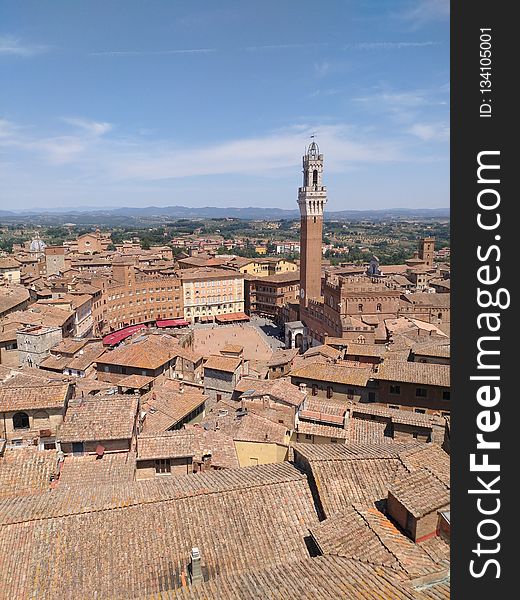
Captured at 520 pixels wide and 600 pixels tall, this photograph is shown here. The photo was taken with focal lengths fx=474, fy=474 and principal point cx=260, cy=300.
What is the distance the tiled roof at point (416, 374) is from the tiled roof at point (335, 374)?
1899mm

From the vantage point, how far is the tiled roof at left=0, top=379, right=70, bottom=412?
21.2m

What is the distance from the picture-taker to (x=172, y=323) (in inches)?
3162

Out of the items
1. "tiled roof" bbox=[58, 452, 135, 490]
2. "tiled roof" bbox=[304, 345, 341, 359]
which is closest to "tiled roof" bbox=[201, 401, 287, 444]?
"tiled roof" bbox=[58, 452, 135, 490]

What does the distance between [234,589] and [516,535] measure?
5.26 m

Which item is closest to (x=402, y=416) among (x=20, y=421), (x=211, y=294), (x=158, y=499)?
(x=158, y=499)

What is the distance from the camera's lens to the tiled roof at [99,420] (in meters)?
19.5

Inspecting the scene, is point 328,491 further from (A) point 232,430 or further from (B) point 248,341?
(B) point 248,341

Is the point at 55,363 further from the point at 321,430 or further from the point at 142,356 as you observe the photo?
the point at 321,430

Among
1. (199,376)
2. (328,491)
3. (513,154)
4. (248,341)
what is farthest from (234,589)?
(248,341)

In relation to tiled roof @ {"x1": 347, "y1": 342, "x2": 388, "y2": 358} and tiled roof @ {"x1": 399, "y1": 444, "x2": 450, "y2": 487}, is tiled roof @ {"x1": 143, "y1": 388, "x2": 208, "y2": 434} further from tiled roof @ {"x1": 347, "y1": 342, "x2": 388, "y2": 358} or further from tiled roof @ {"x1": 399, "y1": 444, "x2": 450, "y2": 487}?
tiled roof @ {"x1": 347, "y1": 342, "x2": 388, "y2": 358}

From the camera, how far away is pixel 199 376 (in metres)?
39.8

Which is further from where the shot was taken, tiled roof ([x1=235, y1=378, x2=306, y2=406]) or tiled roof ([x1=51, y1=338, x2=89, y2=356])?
tiled roof ([x1=51, y1=338, x2=89, y2=356])

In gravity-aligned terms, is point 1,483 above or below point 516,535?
below

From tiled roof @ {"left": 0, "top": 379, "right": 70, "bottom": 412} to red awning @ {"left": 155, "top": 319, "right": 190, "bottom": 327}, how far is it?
2253 inches
